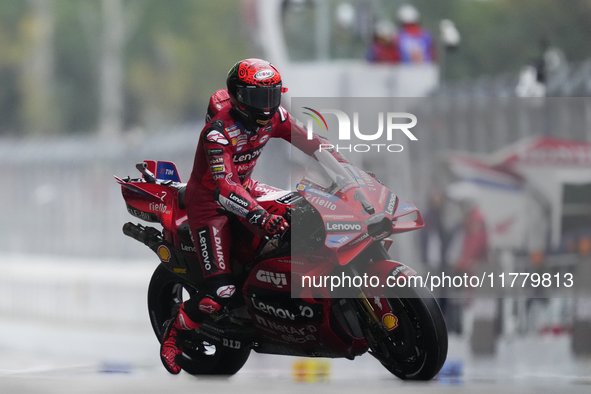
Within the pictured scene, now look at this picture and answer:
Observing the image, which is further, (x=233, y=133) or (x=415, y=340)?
(x=233, y=133)

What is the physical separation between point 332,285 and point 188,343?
1517 mm

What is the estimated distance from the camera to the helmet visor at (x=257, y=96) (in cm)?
570

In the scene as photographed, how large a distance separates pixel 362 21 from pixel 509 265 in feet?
27.1

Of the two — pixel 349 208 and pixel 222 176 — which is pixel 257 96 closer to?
pixel 222 176

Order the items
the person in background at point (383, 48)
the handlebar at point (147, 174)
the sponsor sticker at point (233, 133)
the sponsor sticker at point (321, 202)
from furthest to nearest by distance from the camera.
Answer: the person in background at point (383, 48)
the handlebar at point (147, 174)
the sponsor sticker at point (233, 133)
the sponsor sticker at point (321, 202)

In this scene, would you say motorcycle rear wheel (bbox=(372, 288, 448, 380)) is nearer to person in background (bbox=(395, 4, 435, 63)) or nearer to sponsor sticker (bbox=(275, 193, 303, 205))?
sponsor sticker (bbox=(275, 193, 303, 205))

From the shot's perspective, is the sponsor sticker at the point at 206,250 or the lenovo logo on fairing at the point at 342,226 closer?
the lenovo logo on fairing at the point at 342,226

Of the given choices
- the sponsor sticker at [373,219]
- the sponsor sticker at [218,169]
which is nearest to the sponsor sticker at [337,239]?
the sponsor sticker at [373,219]

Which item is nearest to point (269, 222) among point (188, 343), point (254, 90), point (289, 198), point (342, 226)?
point (342, 226)

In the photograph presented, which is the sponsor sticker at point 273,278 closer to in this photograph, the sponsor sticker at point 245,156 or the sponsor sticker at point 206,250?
the sponsor sticker at point 206,250

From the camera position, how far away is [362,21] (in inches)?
661

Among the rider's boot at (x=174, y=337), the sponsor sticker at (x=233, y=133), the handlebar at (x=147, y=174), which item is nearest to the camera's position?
the sponsor sticker at (x=233, y=133)

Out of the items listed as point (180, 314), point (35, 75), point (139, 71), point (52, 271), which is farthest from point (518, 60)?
point (180, 314)

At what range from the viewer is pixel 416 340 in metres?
5.42
